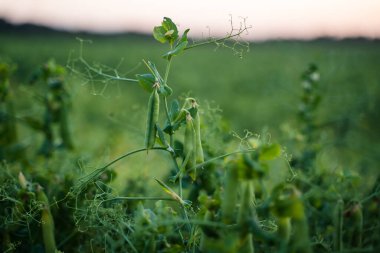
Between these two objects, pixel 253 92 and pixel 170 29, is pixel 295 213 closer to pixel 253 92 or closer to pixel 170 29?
pixel 170 29

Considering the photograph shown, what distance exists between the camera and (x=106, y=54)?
16859 millimetres

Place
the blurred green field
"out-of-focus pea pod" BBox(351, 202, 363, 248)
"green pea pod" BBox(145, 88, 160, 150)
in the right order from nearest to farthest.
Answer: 1. "green pea pod" BBox(145, 88, 160, 150)
2. "out-of-focus pea pod" BBox(351, 202, 363, 248)
3. the blurred green field

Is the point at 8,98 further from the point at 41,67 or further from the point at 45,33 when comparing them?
the point at 45,33

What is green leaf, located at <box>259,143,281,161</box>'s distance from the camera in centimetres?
83

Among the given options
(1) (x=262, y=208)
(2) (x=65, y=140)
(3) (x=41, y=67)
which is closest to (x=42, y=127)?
(2) (x=65, y=140)

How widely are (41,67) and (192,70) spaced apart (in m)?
13.1

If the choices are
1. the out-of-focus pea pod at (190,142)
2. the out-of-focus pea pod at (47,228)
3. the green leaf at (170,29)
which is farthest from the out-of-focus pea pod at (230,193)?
the out-of-focus pea pod at (47,228)

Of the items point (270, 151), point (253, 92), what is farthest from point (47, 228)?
point (253, 92)

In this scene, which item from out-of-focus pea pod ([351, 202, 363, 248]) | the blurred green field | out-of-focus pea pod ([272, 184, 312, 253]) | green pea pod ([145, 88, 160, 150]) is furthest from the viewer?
the blurred green field

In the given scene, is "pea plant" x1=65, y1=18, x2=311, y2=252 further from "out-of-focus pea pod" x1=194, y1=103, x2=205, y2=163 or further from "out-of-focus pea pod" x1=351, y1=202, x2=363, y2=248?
"out-of-focus pea pod" x1=351, y1=202, x2=363, y2=248

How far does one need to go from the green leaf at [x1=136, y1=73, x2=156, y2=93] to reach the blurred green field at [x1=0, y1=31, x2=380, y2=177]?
0.44 feet

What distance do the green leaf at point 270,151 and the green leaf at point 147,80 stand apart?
400 mm

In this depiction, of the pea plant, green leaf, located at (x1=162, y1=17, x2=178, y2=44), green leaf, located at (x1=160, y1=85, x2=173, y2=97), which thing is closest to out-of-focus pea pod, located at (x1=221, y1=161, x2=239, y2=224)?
the pea plant

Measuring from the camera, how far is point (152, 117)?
107cm
